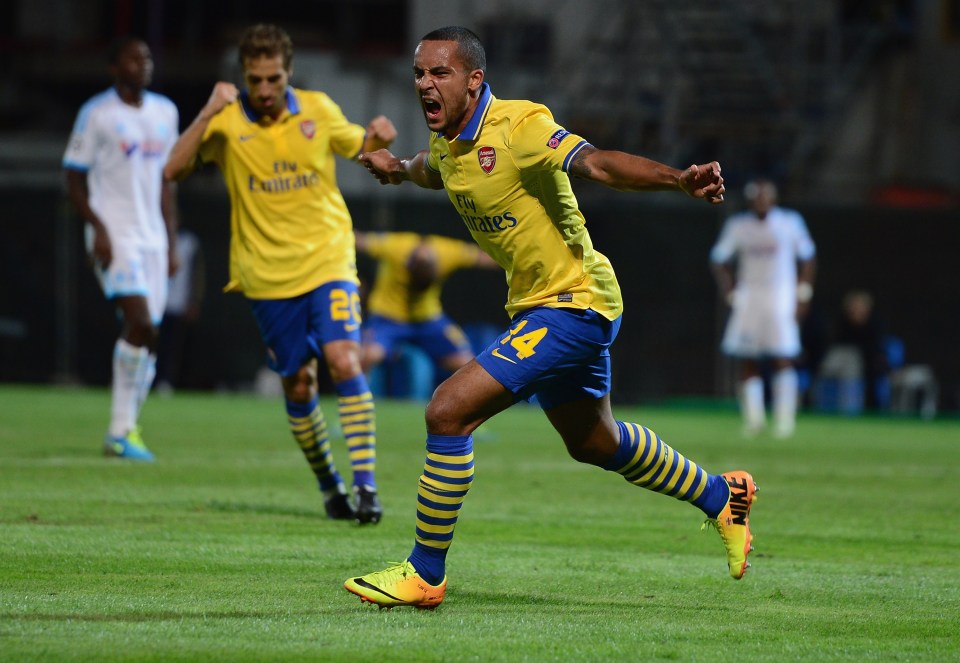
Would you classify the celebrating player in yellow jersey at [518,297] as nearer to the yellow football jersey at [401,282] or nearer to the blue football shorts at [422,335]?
the blue football shorts at [422,335]

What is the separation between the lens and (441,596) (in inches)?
225

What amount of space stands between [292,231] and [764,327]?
31.4ft

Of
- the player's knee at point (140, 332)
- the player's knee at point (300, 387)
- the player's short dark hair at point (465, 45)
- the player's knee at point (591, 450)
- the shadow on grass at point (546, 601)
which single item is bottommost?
the shadow on grass at point (546, 601)

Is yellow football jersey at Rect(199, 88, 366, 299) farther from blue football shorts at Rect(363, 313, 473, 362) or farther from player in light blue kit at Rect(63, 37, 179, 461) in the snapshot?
blue football shorts at Rect(363, 313, 473, 362)

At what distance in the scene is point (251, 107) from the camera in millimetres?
8367

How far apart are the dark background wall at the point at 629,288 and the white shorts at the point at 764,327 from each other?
3.92 metres

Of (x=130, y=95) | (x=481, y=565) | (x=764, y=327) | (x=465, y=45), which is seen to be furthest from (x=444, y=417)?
(x=764, y=327)

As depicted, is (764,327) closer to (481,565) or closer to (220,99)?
(220,99)

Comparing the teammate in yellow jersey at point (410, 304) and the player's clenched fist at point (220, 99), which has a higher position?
the player's clenched fist at point (220, 99)

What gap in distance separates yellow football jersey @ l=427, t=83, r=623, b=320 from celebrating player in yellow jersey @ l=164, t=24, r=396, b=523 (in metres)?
2.26

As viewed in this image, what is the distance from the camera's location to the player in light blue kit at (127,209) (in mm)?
10977

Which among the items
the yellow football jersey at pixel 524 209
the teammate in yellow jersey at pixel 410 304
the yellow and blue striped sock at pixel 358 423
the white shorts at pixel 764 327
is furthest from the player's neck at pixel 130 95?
the white shorts at pixel 764 327

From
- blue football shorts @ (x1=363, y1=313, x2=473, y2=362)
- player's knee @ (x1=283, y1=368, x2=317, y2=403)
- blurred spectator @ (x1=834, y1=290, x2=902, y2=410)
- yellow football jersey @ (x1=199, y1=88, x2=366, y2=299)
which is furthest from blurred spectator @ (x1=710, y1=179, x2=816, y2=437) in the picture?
player's knee @ (x1=283, y1=368, x2=317, y2=403)

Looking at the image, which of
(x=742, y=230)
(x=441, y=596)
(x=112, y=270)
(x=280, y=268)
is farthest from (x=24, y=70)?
(x=441, y=596)
